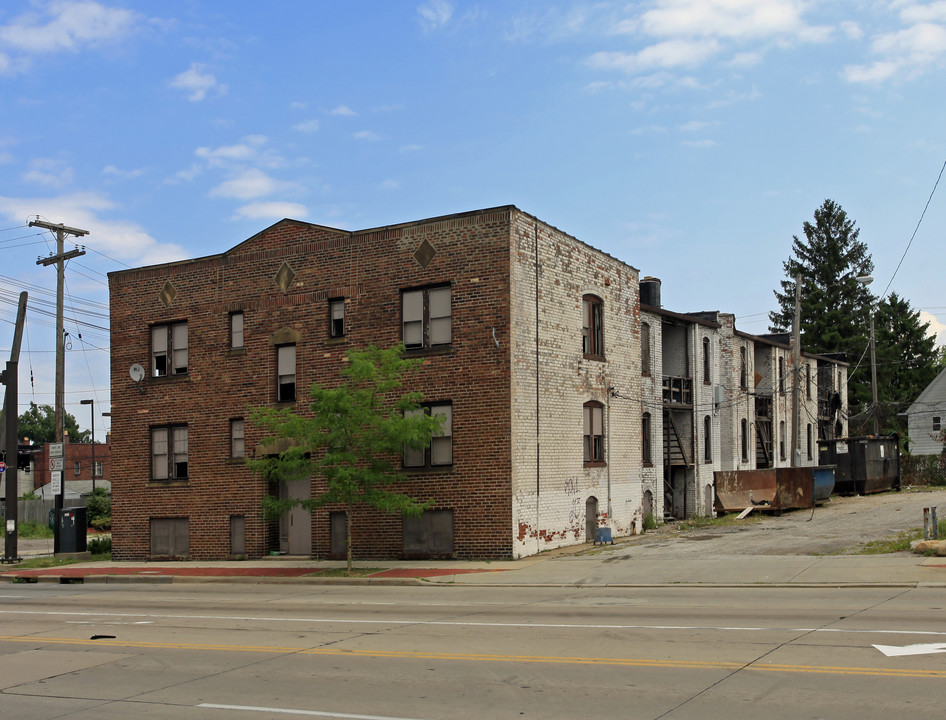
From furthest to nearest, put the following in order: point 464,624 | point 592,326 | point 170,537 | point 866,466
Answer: point 866,466, point 170,537, point 592,326, point 464,624

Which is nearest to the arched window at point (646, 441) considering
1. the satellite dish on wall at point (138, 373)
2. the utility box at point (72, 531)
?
the satellite dish on wall at point (138, 373)

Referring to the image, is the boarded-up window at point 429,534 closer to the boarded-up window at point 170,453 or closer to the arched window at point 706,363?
the boarded-up window at point 170,453

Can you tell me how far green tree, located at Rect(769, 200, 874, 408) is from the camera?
80.9m

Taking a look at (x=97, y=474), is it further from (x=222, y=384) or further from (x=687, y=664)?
(x=687, y=664)

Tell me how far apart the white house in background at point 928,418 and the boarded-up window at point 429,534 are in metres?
54.1

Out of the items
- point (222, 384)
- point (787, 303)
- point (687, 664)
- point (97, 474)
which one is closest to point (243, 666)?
point (687, 664)

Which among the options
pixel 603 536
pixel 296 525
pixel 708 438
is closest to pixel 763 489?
pixel 708 438

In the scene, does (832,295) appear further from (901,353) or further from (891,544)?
(891,544)

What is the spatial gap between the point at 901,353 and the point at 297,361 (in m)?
72.0

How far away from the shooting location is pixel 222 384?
2964cm

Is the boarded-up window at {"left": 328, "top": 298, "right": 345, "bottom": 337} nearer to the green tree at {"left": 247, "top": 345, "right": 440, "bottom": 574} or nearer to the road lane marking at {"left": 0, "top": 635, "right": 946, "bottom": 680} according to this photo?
the green tree at {"left": 247, "top": 345, "right": 440, "bottom": 574}

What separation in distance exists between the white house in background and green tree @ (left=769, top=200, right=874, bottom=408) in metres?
6.97

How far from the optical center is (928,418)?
7006cm

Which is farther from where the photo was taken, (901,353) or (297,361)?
(901,353)
